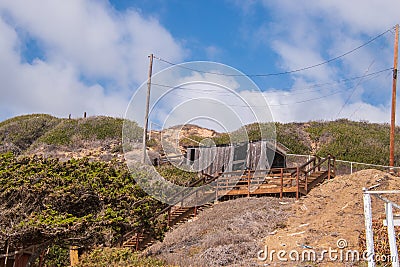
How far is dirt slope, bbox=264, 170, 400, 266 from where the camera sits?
14.9 m

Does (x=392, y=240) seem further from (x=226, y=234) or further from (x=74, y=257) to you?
(x=74, y=257)

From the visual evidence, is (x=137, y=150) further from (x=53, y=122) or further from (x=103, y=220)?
(x=53, y=122)

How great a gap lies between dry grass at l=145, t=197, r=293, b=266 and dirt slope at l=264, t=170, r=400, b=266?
607 millimetres

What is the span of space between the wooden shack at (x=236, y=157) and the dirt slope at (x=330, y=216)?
566cm

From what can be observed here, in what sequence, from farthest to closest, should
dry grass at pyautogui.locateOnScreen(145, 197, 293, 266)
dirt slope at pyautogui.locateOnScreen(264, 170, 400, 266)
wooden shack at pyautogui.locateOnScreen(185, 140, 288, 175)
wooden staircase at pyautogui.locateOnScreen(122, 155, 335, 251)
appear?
wooden shack at pyautogui.locateOnScreen(185, 140, 288, 175) < wooden staircase at pyautogui.locateOnScreen(122, 155, 335, 251) < dirt slope at pyautogui.locateOnScreen(264, 170, 400, 266) < dry grass at pyautogui.locateOnScreen(145, 197, 293, 266)

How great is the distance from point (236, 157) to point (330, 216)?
36.6ft

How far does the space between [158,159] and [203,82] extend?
52.6 feet

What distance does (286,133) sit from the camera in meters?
47.6

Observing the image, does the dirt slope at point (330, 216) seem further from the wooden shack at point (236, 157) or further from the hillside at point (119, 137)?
the hillside at point (119, 137)

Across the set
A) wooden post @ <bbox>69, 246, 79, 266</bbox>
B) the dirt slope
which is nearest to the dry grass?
the dirt slope

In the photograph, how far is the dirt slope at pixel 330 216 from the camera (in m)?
14.9

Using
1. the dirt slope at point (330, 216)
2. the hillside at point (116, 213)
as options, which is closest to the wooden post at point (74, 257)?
the hillside at point (116, 213)

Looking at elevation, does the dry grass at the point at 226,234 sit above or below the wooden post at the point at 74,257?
above

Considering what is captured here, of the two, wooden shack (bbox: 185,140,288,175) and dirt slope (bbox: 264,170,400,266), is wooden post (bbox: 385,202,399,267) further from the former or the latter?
wooden shack (bbox: 185,140,288,175)
